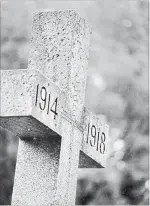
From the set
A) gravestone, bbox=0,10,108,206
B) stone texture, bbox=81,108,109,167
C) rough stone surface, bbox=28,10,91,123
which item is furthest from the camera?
stone texture, bbox=81,108,109,167

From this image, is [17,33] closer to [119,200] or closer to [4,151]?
[4,151]

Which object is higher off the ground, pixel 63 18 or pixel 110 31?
pixel 110 31

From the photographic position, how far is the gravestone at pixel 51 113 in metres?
5.31

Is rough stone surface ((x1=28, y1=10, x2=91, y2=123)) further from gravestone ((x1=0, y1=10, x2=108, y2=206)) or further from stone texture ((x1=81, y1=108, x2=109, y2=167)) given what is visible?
stone texture ((x1=81, y1=108, x2=109, y2=167))

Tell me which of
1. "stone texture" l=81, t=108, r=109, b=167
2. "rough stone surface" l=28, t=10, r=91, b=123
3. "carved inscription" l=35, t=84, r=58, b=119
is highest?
"rough stone surface" l=28, t=10, r=91, b=123

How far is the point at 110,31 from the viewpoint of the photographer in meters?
12.7

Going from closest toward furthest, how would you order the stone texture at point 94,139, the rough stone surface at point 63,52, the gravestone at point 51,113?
1. the gravestone at point 51,113
2. the rough stone surface at point 63,52
3. the stone texture at point 94,139

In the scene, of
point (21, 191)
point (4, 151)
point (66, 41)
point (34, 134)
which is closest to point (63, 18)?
point (66, 41)

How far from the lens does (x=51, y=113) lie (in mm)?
5543

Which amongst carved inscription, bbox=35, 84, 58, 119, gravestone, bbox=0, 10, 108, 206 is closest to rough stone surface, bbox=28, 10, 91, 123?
gravestone, bbox=0, 10, 108, 206

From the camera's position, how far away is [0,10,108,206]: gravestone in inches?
209

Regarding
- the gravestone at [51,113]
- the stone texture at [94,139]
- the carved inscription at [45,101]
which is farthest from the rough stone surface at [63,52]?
the carved inscription at [45,101]

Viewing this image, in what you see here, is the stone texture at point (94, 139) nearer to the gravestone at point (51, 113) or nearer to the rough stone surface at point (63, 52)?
the gravestone at point (51, 113)

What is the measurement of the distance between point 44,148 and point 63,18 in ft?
3.07
